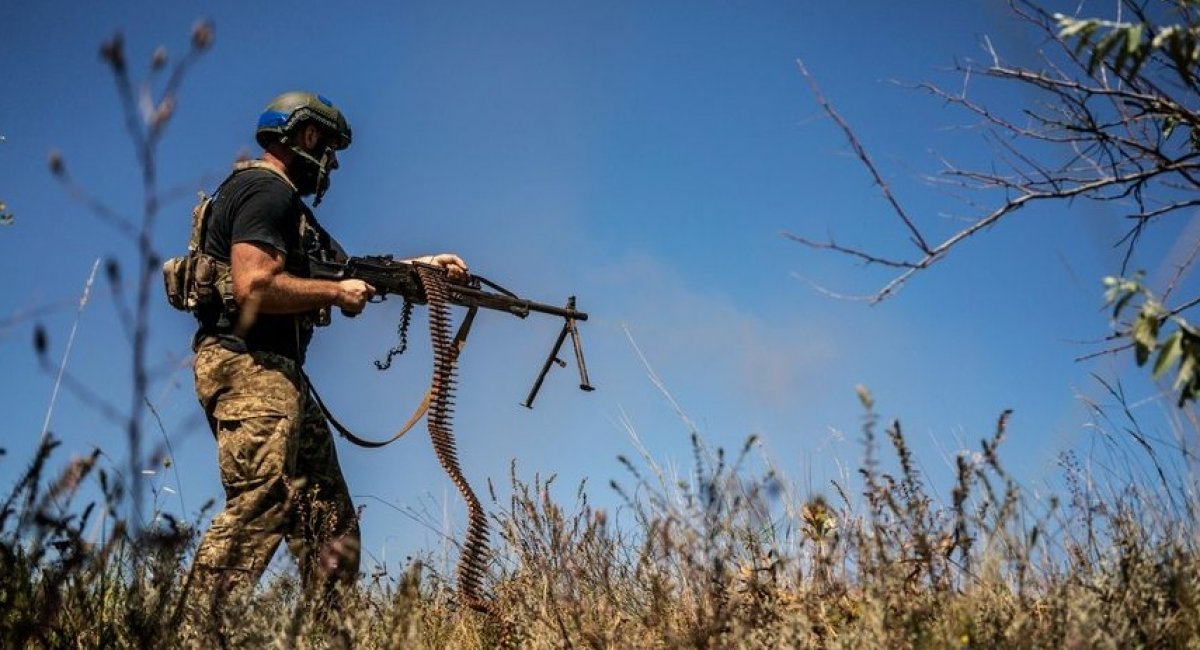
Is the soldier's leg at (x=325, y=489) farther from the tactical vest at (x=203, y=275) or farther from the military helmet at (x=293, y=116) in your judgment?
the military helmet at (x=293, y=116)

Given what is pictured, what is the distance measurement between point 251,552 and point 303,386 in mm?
908

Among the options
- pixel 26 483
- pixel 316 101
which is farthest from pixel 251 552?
pixel 316 101

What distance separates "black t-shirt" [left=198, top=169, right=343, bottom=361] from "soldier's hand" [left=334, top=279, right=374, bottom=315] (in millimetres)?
236

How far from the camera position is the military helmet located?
5.36 meters

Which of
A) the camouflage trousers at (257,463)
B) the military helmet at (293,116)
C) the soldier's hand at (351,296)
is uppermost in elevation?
the military helmet at (293,116)

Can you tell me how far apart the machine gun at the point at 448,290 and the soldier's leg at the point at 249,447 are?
2.26 feet

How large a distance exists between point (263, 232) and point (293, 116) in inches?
38.3

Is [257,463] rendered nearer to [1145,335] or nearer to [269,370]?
[269,370]

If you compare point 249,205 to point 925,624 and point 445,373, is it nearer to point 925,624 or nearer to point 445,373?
point 445,373

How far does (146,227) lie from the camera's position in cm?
184

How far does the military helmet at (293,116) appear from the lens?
17.6ft

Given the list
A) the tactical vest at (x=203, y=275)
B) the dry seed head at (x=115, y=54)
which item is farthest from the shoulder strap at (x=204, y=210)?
the dry seed head at (x=115, y=54)

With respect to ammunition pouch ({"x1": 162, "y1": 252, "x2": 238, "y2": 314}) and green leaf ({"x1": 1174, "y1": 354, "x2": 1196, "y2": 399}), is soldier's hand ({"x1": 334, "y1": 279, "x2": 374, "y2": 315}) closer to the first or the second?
ammunition pouch ({"x1": 162, "y1": 252, "x2": 238, "y2": 314})

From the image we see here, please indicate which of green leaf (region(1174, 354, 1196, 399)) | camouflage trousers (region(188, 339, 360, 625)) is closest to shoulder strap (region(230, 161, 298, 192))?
camouflage trousers (region(188, 339, 360, 625))
